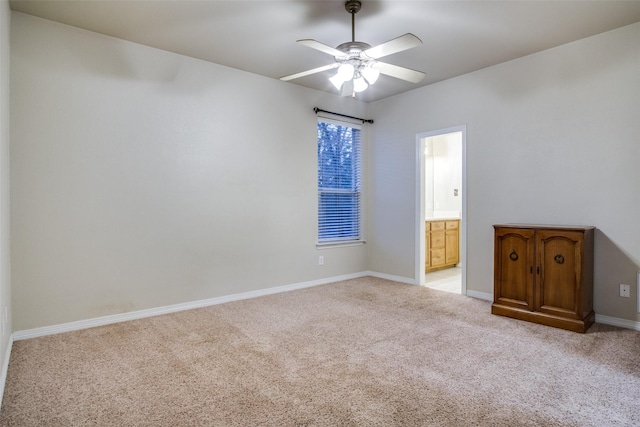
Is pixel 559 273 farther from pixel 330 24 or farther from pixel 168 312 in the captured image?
pixel 168 312

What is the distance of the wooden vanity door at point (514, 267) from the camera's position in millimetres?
3319

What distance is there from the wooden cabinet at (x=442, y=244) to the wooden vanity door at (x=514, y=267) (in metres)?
1.85

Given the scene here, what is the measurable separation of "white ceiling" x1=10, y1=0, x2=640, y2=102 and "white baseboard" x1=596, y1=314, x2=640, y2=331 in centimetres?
264

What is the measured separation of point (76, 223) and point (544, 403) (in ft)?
12.4

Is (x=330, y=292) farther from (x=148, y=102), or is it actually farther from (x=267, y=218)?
(x=148, y=102)

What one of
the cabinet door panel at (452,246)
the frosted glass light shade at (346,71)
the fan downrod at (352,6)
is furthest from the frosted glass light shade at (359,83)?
the cabinet door panel at (452,246)

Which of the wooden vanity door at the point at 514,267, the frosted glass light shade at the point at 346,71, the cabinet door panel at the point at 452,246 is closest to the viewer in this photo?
the frosted glass light shade at the point at 346,71

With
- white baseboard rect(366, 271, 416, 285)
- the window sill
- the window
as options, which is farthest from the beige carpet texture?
the window

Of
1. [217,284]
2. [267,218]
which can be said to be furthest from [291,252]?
[217,284]

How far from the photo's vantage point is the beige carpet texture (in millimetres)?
1834

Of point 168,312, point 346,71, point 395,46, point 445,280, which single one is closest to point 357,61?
point 346,71

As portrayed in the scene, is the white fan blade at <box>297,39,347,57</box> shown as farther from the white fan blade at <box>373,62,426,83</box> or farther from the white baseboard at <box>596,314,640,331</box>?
the white baseboard at <box>596,314,640,331</box>

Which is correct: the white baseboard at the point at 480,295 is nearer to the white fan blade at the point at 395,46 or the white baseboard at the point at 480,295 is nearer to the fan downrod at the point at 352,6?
the white fan blade at the point at 395,46

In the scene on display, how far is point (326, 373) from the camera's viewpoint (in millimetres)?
2281
